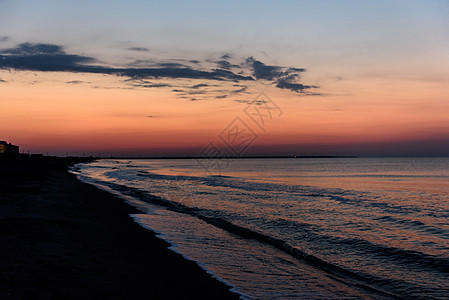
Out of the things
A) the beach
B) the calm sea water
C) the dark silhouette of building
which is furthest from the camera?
the dark silhouette of building

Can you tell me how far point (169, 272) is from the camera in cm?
857

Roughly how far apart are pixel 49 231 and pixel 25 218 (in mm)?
2686

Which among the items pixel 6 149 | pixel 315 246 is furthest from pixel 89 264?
pixel 6 149

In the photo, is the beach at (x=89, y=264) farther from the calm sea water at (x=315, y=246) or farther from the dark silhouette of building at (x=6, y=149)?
the dark silhouette of building at (x=6, y=149)

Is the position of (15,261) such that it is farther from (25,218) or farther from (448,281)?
(448,281)

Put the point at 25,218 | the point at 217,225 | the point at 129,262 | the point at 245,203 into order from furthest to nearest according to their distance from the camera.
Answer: the point at 245,203 → the point at 217,225 → the point at 25,218 → the point at 129,262

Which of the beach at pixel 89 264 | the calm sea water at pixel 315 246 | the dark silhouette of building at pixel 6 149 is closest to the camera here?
the beach at pixel 89 264

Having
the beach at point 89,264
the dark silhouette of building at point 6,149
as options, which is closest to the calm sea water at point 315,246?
the beach at point 89,264

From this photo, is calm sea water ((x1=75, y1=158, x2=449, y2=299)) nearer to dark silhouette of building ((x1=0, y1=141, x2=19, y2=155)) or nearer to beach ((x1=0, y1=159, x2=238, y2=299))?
beach ((x1=0, y1=159, x2=238, y2=299))

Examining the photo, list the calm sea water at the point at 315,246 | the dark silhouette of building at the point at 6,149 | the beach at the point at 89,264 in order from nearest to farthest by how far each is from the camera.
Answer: the beach at the point at 89,264
the calm sea water at the point at 315,246
the dark silhouette of building at the point at 6,149

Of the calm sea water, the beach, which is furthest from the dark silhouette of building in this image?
the beach

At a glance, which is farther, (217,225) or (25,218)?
(217,225)

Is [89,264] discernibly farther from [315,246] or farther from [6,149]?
[6,149]

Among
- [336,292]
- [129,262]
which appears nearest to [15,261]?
[129,262]
